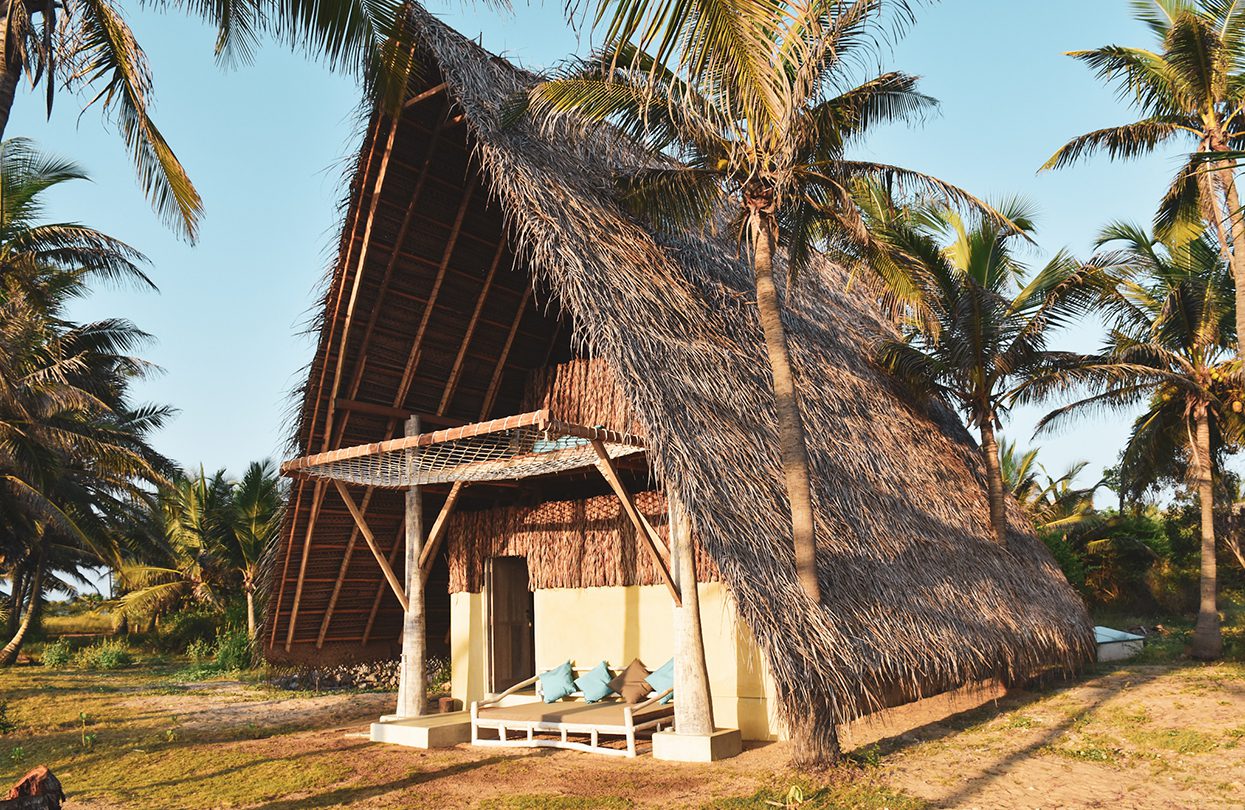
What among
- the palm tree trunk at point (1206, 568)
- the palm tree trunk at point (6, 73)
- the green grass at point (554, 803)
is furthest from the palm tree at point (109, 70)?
the palm tree trunk at point (1206, 568)

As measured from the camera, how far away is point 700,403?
22.3ft

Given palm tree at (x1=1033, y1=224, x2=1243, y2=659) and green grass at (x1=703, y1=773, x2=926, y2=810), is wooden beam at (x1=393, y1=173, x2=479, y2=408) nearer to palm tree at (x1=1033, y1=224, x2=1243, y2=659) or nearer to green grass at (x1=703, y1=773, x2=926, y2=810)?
green grass at (x1=703, y1=773, x2=926, y2=810)

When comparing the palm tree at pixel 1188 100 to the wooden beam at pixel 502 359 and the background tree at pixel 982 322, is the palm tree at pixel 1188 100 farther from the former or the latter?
the wooden beam at pixel 502 359

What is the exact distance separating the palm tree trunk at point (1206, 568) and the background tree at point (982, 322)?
9.88 feet

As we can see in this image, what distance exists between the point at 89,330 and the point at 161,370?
3.10 meters

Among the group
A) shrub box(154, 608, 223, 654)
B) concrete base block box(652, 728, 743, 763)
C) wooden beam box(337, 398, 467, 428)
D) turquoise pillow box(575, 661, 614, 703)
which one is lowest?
concrete base block box(652, 728, 743, 763)

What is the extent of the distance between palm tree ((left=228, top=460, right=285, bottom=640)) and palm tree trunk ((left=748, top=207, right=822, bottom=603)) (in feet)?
46.8

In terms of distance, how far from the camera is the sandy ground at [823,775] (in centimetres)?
539

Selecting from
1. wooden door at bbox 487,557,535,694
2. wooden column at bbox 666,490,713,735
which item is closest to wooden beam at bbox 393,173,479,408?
wooden door at bbox 487,557,535,694

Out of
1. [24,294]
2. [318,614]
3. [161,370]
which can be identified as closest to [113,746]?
[318,614]

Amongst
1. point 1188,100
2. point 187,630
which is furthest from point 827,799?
point 187,630

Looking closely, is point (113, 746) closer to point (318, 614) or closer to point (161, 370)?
point (318, 614)

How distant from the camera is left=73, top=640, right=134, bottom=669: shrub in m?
17.2

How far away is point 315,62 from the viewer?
16.9 feet
